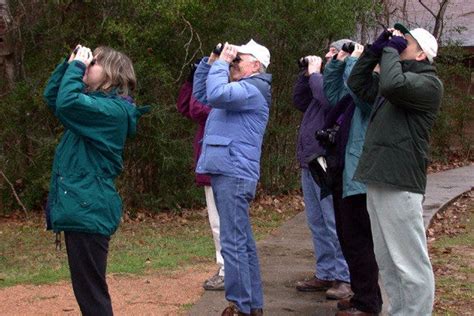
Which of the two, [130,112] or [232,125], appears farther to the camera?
[232,125]

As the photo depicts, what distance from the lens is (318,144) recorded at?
20.4 feet

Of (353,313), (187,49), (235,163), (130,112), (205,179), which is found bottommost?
(353,313)

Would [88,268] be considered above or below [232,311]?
above

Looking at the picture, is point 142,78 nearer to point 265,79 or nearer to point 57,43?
point 57,43

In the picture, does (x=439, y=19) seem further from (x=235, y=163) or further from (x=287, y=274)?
(x=235, y=163)

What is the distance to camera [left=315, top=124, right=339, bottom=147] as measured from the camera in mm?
5652

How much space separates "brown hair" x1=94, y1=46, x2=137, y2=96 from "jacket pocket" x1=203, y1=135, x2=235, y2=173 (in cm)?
89

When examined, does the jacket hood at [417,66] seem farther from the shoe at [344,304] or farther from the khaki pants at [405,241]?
the shoe at [344,304]

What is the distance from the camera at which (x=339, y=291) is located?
20.5 feet

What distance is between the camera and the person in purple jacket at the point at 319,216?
6277 millimetres

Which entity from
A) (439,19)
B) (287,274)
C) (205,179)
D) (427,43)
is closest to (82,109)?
(427,43)

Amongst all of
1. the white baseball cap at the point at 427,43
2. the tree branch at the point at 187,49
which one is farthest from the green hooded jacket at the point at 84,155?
the tree branch at the point at 187,49

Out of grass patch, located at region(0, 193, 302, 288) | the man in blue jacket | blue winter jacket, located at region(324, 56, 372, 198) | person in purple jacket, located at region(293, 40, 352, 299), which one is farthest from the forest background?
the man in blue jacket

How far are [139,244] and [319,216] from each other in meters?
3.59
